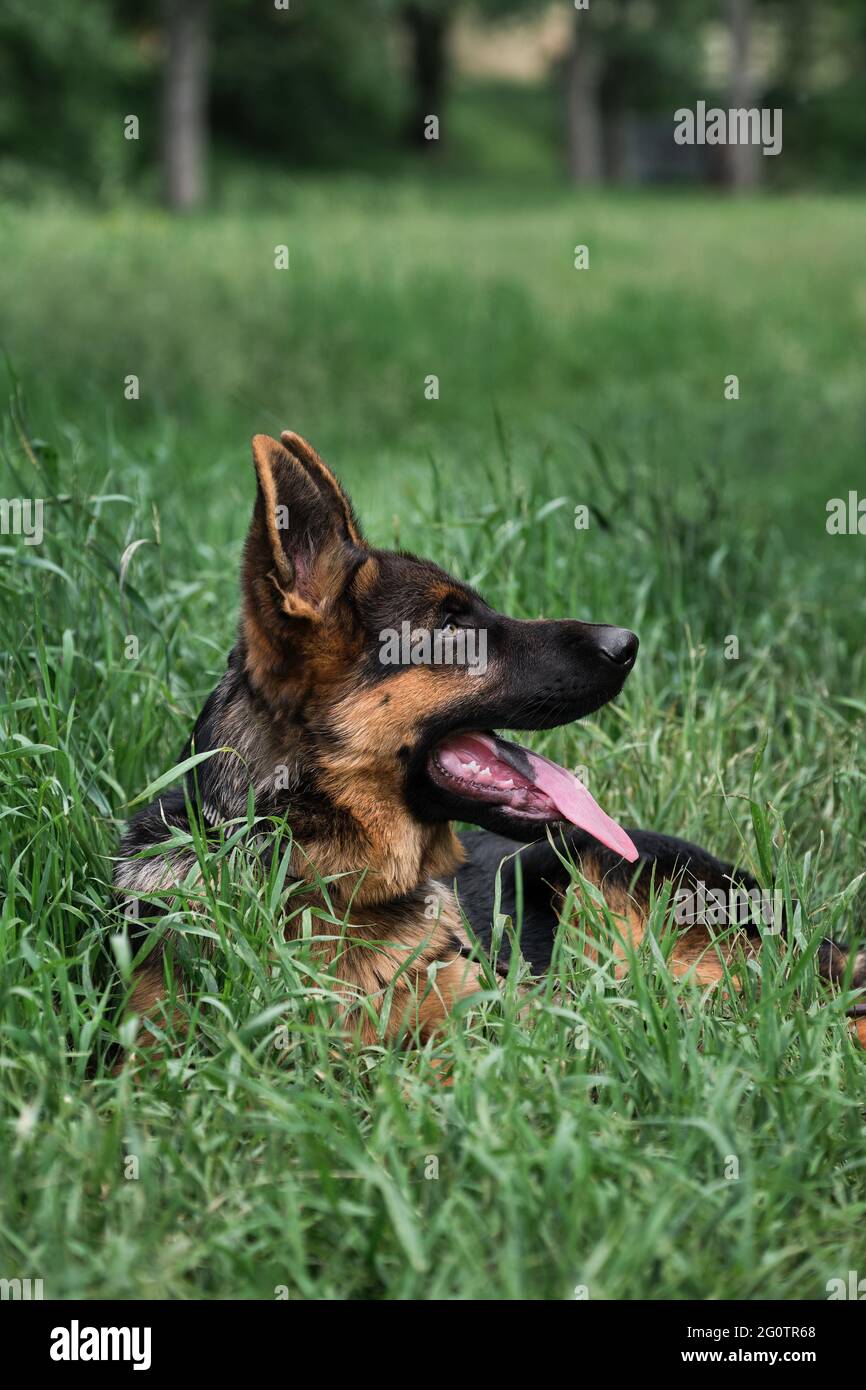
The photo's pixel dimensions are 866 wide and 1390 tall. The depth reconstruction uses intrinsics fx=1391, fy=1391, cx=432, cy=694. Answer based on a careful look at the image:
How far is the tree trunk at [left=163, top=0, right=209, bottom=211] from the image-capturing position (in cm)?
2627

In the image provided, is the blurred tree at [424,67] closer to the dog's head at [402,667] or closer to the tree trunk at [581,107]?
the tree trunk at [581,107]

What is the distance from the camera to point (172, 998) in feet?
10.4

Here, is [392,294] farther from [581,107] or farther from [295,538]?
[581,107]

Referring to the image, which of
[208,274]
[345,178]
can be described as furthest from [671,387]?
[345,178]

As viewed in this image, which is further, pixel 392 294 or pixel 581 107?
pixel 581 107

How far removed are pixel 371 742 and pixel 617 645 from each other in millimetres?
700

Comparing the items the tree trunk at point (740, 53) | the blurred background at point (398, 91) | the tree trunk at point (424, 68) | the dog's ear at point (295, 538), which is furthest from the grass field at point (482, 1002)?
the tree trunk at point (424, 68)

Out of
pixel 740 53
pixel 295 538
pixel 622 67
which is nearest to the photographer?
pixel 295 538

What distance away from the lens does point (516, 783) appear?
3582 mm

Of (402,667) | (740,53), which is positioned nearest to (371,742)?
(402,667)

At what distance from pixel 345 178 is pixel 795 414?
23.8m

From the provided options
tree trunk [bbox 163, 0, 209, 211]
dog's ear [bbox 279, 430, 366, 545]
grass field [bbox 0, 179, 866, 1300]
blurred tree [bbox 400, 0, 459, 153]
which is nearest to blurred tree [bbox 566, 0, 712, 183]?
blurred tree [bbox 400, 0, 459, 153]

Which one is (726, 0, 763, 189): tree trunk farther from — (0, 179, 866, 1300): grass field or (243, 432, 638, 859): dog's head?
(243, 432, 638, 859): dog's head
